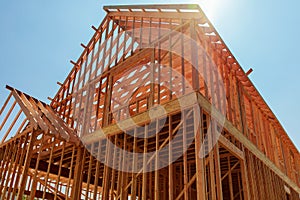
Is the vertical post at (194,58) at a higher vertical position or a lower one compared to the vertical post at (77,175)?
higher

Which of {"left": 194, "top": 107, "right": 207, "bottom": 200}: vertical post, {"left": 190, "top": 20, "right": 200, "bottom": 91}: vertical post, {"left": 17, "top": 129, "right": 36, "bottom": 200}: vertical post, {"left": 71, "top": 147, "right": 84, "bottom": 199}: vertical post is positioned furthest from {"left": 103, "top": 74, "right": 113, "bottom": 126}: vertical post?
{"left": 194, "top": 107, "right": 207, "bottom": 200}: vertical post

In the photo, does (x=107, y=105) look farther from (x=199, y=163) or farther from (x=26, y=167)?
(x=199, y=163)

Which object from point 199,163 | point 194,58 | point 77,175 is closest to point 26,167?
point 77,175

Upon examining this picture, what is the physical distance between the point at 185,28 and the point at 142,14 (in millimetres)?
2737

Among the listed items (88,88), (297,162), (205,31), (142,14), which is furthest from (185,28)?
(297,162)

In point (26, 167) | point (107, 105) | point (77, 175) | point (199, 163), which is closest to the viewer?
point (199, 163)

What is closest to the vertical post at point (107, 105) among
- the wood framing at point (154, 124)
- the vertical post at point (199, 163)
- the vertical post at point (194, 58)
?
the wood framing at point (154, 124)

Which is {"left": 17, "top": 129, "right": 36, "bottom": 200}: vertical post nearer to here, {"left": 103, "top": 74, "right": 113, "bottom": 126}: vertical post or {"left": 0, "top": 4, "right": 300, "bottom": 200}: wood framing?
{"left": 0, "top": 4, "right": 300, "bottom": 200}: wood framing

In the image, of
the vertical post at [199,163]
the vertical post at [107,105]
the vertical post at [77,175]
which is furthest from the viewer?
the vertical post at [107,105]

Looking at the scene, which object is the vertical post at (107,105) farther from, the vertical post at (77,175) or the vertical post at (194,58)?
the vertical post at (194,58)

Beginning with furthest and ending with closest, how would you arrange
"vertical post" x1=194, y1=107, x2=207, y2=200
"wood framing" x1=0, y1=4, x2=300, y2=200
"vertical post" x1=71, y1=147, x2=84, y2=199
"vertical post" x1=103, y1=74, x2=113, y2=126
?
"vertical post" x1=103, y1=74, x2=113, y2=126, "vertical post" x1=71, y1=147, x2=84, y2=199, "wood framing" x1=0, y1=4, x2=300, y2=200, "vertical post" x1=194, y1=107, x2=207, y2=200

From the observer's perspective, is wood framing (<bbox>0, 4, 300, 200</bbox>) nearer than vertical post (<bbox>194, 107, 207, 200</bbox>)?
No

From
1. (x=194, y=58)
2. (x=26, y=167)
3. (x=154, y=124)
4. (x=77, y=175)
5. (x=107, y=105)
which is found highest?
(x=194, y=58)

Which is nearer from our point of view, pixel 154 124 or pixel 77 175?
pixel 154 124
